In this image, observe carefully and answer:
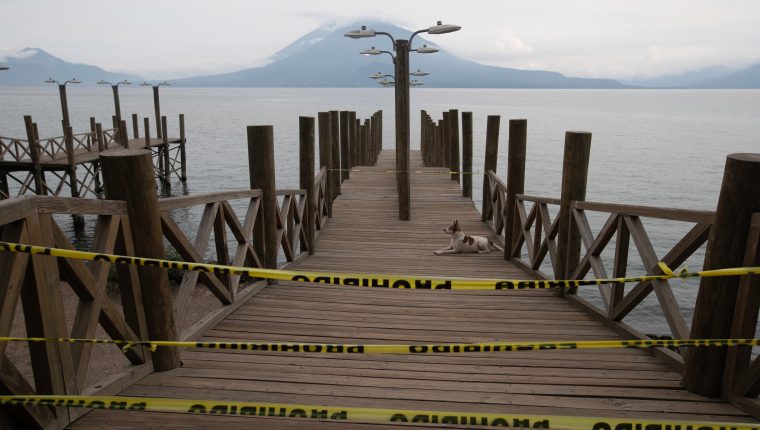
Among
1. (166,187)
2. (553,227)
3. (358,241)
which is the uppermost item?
(553,227)

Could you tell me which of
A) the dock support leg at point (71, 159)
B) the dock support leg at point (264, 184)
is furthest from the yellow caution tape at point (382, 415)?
the dock support leg at point (71, 159)

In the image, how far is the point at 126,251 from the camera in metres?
3.19

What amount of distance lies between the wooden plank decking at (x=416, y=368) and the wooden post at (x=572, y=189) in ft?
1.63

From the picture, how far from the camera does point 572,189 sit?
5355 mm

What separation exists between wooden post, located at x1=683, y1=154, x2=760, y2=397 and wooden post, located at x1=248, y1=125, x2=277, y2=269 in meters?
3.95

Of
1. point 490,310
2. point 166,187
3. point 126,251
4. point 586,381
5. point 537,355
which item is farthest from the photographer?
point 166,187

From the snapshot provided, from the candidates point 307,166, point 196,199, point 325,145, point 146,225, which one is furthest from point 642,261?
point 325,145

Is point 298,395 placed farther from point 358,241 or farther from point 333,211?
point 333,211

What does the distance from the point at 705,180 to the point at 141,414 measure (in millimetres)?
37570

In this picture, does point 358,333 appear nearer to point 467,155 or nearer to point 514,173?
point 514,173

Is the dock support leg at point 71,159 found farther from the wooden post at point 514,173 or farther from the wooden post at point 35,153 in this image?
the wooden post at point 514,173

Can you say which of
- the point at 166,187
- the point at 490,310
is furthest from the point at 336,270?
the point at 166,187

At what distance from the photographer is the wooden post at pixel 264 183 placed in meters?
5.41

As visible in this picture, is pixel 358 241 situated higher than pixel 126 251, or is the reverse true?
pixel 126 251
